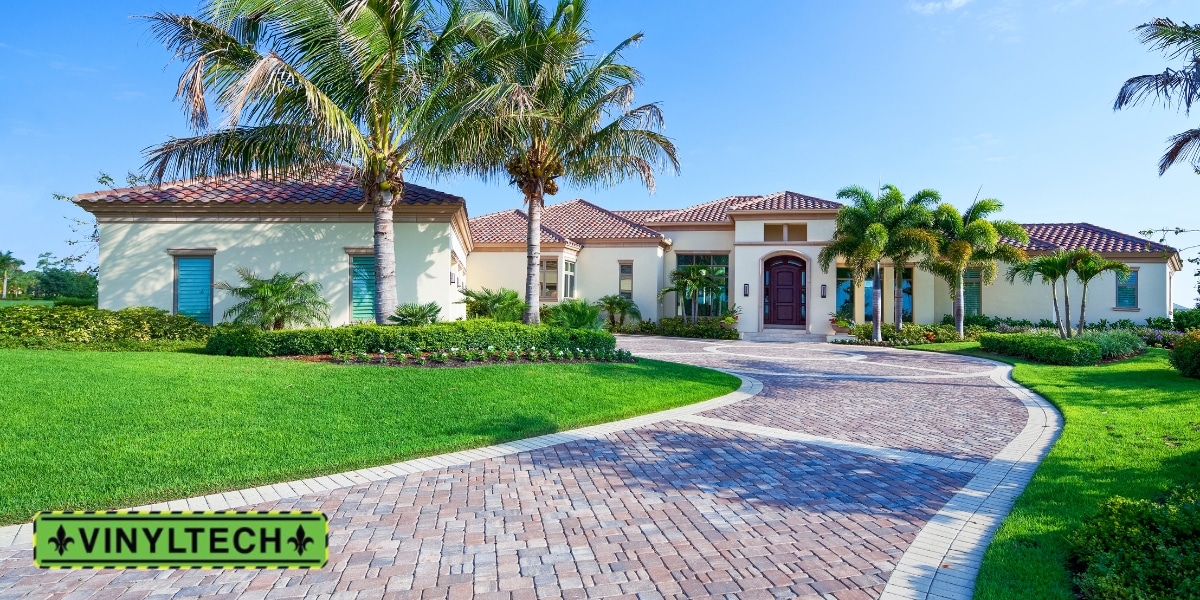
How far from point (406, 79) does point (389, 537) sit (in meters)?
10.0

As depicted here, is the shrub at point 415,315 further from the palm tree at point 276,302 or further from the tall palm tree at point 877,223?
the tall palm tree at point 877,223

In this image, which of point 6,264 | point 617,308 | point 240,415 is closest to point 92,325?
point 240,415

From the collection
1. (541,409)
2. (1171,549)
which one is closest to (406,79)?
(541,409)

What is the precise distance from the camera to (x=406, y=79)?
11648mm

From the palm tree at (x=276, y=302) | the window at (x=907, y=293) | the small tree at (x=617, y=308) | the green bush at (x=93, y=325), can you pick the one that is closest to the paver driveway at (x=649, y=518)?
the palm tree at (x=276, y=302)

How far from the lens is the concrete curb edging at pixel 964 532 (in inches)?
135

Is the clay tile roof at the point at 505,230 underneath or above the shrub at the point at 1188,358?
above

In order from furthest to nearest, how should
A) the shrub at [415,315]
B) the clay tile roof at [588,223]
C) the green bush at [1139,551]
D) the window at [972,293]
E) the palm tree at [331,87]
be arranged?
→ the clay tile roof at [588,223], the window at [972,293], the shrub at [415,315], the palm tree at [331,87], the green bush at [1139,551]

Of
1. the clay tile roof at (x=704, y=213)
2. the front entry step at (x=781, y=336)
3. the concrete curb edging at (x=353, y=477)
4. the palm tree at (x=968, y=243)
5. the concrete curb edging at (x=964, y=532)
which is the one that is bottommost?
the concrete curb edging at (x=964, y=532)

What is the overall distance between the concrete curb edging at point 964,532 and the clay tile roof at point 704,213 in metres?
20.5

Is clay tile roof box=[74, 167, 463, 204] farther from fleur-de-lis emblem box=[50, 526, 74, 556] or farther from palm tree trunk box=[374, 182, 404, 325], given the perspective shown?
fleur-de-lis emblem box=[50, 526, 74, 556]

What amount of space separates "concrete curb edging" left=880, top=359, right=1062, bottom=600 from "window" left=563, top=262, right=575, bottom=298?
19850 millimetres

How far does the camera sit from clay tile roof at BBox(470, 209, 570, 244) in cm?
2502

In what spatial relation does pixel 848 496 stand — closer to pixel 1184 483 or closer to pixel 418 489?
pixel 1184 483
